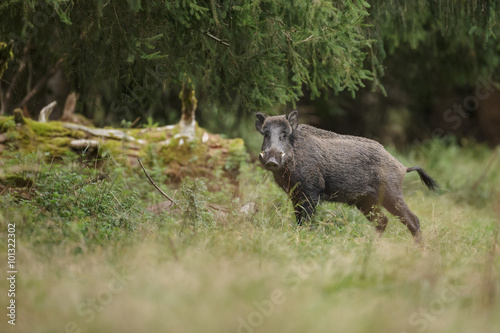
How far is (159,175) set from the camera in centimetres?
908

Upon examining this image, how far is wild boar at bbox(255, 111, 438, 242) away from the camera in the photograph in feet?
22.6

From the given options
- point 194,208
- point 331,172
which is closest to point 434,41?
point 331,172

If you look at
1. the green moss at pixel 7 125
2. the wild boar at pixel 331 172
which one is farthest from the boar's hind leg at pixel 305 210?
the green moss at pixel 7 125

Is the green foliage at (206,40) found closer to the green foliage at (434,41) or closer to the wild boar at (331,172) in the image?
the wild boar at (331,172)

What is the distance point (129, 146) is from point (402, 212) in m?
4.48

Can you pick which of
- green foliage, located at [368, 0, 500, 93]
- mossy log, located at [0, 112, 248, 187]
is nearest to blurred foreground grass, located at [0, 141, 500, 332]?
mossy log, located at [0, 112, 248, 187]

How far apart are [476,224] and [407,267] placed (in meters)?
4.43

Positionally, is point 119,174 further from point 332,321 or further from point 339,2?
point 332,321

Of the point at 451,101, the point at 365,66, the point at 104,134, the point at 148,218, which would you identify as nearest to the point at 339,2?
the point at 365,66

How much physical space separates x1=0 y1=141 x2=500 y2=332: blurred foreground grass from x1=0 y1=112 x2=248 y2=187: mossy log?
6.13ft

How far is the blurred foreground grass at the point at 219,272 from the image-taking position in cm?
352

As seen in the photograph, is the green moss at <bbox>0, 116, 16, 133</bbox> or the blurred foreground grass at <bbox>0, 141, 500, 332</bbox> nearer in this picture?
the blurred foreground grass at <bbox>0, 141, 500, 332</bbox>

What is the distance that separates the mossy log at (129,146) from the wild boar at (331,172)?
2.58 meters

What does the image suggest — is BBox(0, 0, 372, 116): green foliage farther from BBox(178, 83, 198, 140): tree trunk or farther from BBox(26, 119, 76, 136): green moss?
BBox(178, 83, 198, 140): tree trunk
